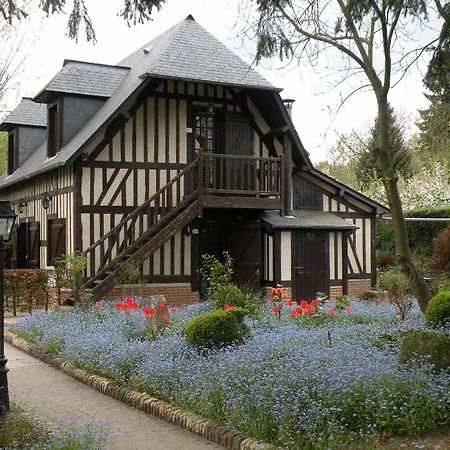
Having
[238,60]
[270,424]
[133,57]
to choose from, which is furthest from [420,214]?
[270,424]

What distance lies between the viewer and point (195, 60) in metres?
17.5

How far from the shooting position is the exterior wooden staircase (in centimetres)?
1575

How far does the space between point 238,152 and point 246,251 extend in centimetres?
264

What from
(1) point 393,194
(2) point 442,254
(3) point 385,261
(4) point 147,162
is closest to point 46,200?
(4) point 147,162

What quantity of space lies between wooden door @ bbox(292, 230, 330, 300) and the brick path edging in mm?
8444

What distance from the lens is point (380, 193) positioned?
34219 millimetres

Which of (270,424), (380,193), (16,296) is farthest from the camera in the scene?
(380,193)

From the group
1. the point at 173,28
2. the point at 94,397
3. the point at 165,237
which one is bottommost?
the point at 94,397

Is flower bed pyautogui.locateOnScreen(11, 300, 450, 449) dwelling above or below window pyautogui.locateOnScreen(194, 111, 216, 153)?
below

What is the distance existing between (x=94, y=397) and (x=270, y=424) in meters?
3.01

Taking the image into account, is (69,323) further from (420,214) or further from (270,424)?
(420,214)

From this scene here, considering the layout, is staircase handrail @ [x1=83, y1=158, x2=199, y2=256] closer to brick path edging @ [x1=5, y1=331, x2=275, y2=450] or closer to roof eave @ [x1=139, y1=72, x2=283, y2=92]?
roof eave @ [x1=139, y1=72, x2=283, y2=92]

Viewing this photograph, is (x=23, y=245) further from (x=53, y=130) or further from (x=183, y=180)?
(x=183, y=180)

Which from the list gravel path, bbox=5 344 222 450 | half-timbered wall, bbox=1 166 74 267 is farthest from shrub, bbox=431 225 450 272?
gravel path, bbox=5 344 222 450
